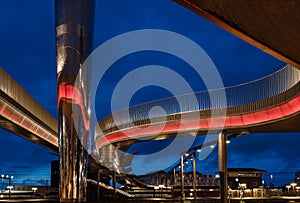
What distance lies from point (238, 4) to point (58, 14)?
3.48 meters

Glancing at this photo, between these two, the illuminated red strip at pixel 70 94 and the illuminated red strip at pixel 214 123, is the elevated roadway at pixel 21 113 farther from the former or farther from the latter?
the illuminated red strip at pixel 70 94

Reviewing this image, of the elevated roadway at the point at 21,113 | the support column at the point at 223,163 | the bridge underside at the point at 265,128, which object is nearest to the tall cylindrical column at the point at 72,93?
the elevated roadway at the point at 21,113

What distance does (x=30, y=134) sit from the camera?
117ft

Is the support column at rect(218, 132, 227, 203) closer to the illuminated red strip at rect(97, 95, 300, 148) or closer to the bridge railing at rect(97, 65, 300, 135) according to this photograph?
the illuminated red strip at rect(97, 95, 300, 148)

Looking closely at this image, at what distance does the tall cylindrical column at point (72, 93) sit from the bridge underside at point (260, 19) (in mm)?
1698

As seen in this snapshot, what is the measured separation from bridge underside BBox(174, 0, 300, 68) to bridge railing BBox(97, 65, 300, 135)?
1176 centimetres

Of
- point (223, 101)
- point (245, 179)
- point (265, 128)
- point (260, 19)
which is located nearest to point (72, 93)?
point (260, 19)

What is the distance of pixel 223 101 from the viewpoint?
3381cm

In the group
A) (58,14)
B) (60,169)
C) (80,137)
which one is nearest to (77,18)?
(58,14)

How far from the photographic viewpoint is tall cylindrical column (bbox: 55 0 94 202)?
24.5ft

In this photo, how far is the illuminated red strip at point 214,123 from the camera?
26.8 metres

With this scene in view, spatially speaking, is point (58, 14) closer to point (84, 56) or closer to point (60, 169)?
point (84, 56)

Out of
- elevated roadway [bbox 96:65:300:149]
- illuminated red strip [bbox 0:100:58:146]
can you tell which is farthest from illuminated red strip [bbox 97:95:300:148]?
illuminated red strip [bbox 0:100:58:146]

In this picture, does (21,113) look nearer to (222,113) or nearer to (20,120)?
(20,120)
